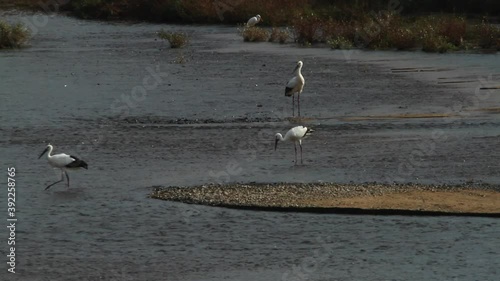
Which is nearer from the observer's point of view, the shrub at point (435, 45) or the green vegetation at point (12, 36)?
the shrub at point (435, 45)

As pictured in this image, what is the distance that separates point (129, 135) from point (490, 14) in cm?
4356

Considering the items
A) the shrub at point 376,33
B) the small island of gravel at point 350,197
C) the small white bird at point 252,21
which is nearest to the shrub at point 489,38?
the shrub at point 376,33

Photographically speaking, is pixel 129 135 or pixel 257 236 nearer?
pixel 257 236

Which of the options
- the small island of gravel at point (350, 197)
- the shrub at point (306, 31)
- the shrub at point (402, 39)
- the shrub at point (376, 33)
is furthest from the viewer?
the shrub at point (306, 31)

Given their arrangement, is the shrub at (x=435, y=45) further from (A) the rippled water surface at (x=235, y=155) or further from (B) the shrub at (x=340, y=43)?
(B) the shrub at (x=340, y=43)

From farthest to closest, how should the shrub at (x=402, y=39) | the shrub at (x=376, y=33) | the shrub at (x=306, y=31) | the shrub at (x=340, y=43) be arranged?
the shrub at (x=306, y=31) < the shrub at (x=340, y=43) < the shrub at (x=376, y=33) < the shrub at (x=402, y=39)

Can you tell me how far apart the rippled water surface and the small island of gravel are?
1.09ft

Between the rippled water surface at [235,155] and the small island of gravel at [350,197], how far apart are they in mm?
333

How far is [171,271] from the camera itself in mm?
15648

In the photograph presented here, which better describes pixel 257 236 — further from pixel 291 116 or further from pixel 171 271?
pixel 291 116

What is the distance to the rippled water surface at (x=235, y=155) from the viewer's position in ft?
53.3

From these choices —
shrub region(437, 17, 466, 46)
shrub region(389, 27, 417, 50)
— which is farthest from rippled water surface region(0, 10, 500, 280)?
shrub region(437, 17, 466, 46)

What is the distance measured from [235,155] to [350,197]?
510cm

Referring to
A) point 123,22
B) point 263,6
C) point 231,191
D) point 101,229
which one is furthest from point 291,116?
point 123,22
